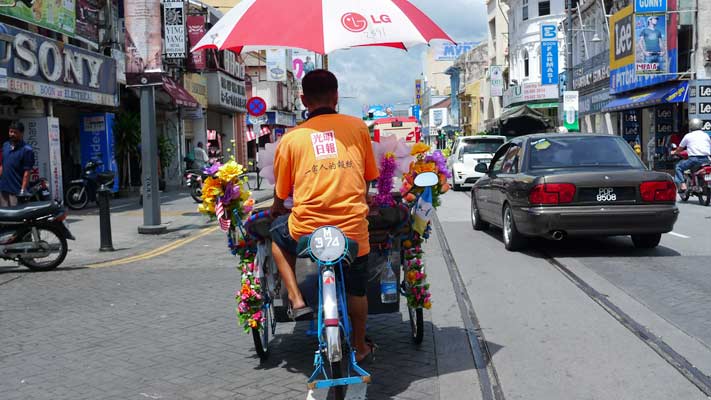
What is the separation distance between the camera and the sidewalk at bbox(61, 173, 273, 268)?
11.2 m

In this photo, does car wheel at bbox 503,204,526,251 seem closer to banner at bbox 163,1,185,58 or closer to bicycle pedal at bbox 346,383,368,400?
bicycle pedal at bbox 346,383,368,400

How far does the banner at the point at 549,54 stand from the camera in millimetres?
41219

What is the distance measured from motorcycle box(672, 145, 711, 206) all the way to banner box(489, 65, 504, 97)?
4453cm

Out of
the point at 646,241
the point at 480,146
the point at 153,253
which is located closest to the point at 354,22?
the point at 646,241

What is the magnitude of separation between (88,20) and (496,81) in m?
44.9

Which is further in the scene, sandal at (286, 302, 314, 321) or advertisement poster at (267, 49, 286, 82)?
advertisement poster at (267, 49, 286, 82)

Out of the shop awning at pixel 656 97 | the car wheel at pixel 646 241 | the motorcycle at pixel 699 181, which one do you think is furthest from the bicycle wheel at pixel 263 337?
the shop awning at pixel 656 97

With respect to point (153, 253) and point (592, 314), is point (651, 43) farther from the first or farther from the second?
point (592, 314)

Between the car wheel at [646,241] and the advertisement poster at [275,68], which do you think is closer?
the car wheel at [646,241]

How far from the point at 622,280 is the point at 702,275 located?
904 millimetres

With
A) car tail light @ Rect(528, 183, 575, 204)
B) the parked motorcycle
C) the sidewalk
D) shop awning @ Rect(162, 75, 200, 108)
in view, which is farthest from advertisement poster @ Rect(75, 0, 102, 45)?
car tail light @ Rect(528, 183, 575, 204)

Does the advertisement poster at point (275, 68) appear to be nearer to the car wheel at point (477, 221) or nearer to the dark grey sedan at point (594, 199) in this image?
the car wheel at point (477, 221)

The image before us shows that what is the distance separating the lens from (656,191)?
9.06 m

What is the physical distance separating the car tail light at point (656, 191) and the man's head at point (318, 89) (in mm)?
5794
